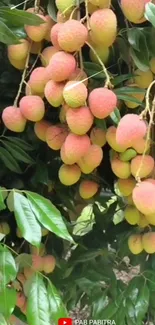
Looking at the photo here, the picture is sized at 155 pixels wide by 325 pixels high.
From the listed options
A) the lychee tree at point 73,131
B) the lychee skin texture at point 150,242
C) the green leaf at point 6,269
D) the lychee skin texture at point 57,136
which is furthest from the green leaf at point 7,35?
the lychee skin texture at point 150,242

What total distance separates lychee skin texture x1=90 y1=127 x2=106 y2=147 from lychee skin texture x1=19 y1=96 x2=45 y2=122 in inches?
2.4

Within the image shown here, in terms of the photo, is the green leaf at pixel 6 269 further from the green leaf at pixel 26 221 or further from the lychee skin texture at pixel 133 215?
the lychee skin texture at pixel 133 215

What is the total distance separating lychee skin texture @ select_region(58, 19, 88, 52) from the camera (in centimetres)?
49

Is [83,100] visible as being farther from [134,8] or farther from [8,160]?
[8,160]

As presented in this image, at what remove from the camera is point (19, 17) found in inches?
21.4

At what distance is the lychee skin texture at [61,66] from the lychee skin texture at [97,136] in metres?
0.08

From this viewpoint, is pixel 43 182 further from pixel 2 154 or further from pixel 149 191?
pixel 149 191

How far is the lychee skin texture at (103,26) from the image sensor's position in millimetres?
496

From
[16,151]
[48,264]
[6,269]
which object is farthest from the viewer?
[48,264]

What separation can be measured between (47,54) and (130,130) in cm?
15

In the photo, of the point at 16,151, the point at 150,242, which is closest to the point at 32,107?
the point at 16,151

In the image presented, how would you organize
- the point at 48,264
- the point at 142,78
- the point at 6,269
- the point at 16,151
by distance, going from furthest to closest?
the point at 48,264, the point at 16,151, the point at 142,78, the point at 6,269

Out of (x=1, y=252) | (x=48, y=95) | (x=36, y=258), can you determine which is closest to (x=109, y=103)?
(x=48, y=95)

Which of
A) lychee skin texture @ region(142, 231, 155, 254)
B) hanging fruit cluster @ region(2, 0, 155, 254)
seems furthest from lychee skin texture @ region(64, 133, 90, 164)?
lychee skin texture @ region(142, 231, 155, 254)
